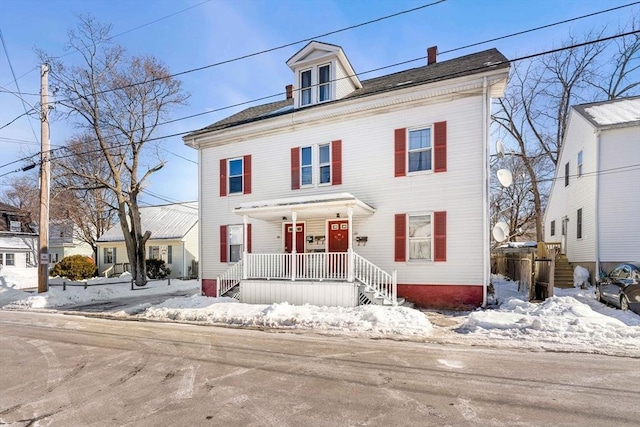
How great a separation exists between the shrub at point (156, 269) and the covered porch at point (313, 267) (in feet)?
44.6

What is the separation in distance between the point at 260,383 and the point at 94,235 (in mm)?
38449

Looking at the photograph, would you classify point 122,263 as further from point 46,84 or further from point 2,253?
point 46,84

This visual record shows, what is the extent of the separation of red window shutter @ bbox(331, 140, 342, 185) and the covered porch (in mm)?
1331

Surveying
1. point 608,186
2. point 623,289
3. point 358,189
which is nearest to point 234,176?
point 358,189

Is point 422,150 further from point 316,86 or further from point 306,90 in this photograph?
point 306,90

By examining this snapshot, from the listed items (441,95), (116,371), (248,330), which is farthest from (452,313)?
(116,371)

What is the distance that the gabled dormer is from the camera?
13727 millimetres

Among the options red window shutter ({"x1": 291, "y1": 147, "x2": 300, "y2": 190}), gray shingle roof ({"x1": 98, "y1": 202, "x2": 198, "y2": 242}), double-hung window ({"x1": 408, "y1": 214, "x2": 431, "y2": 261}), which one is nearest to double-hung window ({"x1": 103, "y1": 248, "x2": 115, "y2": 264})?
gray shingle roof ({"x1": 98, "y1": 202, "x2": 198, "y2": 242})

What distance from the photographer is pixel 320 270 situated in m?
12.5

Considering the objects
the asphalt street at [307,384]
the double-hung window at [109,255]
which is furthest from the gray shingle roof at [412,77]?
the double-hung window at [109,255]

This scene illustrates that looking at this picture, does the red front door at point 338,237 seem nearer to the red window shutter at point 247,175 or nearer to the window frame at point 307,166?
the window frame at point 307,166

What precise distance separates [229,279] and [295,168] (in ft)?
15.9

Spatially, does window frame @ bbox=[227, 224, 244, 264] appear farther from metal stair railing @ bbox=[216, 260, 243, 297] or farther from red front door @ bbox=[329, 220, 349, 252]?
red front door @ bbox=[329, 220, 349, 252]

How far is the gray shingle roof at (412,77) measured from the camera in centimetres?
1134
